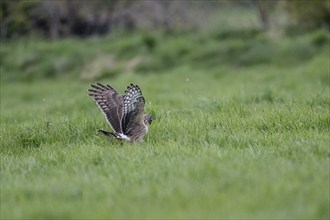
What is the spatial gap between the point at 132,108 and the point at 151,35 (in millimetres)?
12304

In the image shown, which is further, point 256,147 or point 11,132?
point 11,132

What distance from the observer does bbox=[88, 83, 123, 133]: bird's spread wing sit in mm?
6324

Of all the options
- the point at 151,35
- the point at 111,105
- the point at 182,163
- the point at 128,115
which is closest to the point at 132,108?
the point at 128,115

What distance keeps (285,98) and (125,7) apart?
522 inches

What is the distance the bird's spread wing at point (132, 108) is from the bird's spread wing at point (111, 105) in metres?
0.08

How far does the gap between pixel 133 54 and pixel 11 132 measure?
10585 millimetres

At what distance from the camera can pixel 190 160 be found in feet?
17.1

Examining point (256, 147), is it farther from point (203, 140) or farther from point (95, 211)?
point (95, 211)

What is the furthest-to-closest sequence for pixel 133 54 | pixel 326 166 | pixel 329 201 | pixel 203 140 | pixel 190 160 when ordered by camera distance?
pixel 133 54, pixel 203 140, pixel 190 160, pixel 326 166, pixel 329 201

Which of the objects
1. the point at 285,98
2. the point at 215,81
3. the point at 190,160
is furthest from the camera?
the point at 215,81

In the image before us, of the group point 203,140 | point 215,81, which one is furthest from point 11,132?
point 215,81

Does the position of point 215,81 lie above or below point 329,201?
below

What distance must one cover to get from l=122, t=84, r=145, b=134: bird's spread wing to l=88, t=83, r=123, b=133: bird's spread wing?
8 centimetres

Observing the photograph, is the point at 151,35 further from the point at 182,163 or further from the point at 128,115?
the point at 182,163
